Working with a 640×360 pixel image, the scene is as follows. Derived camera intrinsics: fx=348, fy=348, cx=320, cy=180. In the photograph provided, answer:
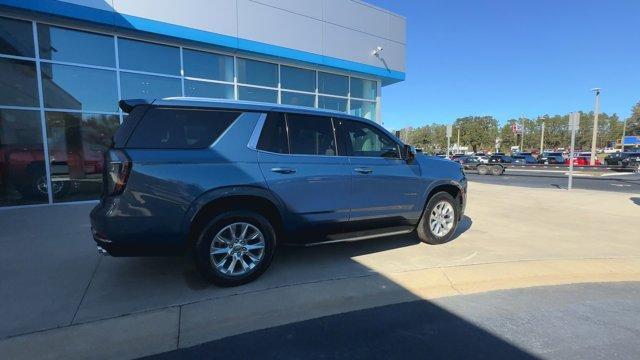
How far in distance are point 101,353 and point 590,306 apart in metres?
4.47

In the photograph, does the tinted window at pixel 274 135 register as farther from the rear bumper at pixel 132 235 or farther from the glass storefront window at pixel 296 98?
the glass storefront window at pixel 296 98

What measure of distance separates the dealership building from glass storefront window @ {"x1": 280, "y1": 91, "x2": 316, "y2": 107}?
63 mm

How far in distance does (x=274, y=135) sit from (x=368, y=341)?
233 cm

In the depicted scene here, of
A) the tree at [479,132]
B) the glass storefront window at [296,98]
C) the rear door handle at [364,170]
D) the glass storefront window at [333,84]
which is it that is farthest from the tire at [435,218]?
the tree at [479,132]

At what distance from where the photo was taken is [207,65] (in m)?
10.8

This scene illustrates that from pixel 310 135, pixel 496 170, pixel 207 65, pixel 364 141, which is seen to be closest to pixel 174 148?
pixel 310 135

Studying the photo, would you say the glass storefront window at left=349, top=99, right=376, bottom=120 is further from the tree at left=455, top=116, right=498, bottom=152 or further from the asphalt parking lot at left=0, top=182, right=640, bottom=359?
the tree at left=455, top=116, right=498, bottom=152

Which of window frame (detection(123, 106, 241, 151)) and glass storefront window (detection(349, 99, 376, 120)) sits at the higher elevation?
glass storefront window (detection(349, 99, 376, 120))

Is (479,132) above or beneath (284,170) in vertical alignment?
above

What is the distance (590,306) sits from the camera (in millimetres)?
3514

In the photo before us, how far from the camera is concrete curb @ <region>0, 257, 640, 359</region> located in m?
2.73

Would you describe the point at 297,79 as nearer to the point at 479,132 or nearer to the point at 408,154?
the point at 408,154

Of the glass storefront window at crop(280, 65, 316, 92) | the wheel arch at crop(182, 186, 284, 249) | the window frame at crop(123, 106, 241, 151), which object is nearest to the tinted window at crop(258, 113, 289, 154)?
the window frame at crop(123, 106, 241, 151)

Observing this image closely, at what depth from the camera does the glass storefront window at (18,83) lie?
8.31 meters
